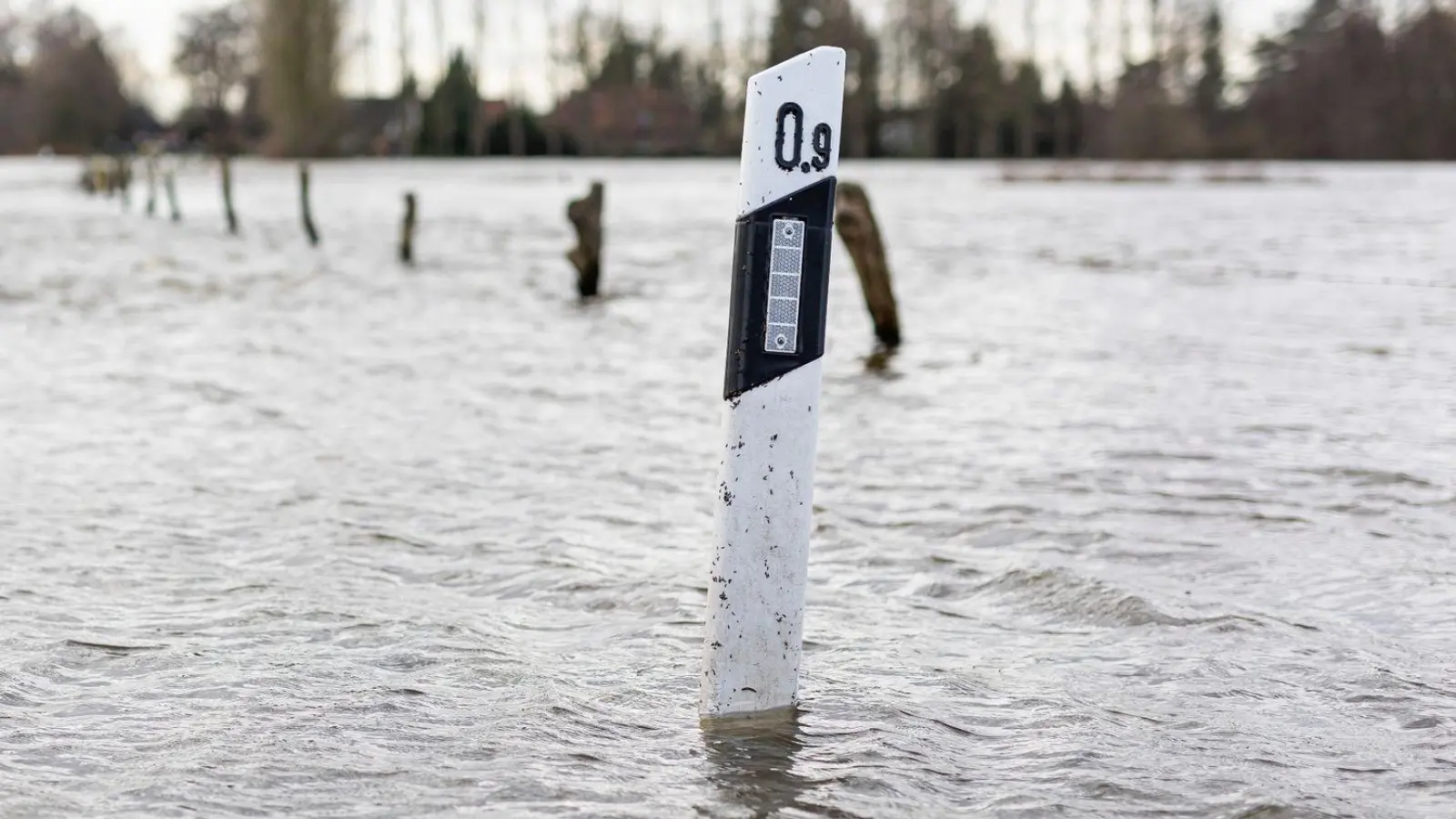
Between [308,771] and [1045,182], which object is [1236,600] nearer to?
[308,771]

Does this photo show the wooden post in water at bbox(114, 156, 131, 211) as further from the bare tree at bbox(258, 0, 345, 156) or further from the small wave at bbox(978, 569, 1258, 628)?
the small wave at bbox(978, 569, 1258, 628)

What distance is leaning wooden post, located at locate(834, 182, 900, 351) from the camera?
13625mm

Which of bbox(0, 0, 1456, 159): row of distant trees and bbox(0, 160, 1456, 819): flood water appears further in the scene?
bbox(0, 0, 1456, 159): row of distant trees

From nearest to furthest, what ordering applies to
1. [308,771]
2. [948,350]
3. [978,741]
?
[308,771]
[978,741]
[948,350]

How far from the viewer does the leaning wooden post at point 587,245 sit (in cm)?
1898

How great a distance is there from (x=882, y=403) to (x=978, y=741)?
22.0 ft

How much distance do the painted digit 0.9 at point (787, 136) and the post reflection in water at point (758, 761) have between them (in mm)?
1296

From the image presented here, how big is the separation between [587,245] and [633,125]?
9400cm

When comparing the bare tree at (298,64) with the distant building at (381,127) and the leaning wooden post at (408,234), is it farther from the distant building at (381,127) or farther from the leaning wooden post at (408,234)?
the leaning wooden post at (408,234)

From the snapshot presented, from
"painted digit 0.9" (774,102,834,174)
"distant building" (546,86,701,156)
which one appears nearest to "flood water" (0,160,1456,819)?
"painted digit 0.9" (774,102,834,174)

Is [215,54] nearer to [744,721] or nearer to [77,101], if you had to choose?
[77,101]

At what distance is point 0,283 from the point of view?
768 inches

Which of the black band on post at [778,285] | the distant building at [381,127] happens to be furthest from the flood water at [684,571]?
the distant building at [381,127]

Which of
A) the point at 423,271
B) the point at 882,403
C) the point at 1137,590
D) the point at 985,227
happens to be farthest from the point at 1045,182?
the point at 1137,590
